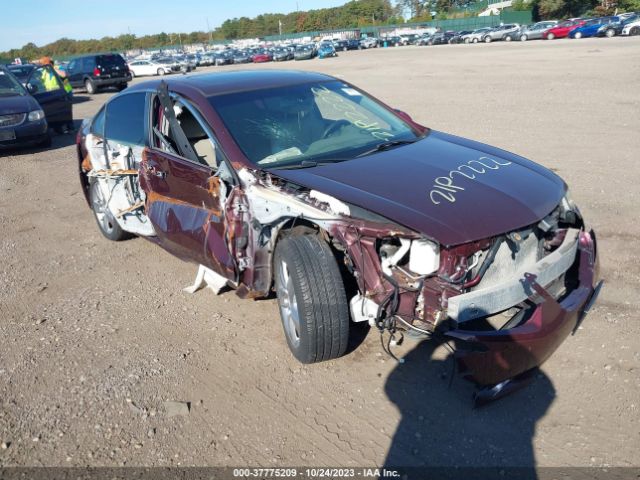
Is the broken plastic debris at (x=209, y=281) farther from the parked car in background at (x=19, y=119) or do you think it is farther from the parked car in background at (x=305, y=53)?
the parked car in background at (x=305, y=53)

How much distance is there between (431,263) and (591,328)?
59.5 inches

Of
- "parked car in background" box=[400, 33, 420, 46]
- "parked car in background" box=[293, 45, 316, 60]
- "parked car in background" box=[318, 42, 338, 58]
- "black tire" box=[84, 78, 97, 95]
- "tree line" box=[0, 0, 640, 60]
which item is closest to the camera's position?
"black tire" box=[84, 78, 97, 95]

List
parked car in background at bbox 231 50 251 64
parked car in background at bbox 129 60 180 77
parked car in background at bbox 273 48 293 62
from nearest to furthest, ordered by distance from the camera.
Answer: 1. parked car in background at bbox 129 60 180 77
2. parked car in background at bbox 273 48 293 62
3. parked car in background at bbox 231 50 251 64

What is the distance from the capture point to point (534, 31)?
4503 cm

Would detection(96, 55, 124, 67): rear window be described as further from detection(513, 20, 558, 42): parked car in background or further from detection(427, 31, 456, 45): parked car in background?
detection(427, 31, 456, 45): parked car in background

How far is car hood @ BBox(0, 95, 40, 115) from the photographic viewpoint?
11.1 meters

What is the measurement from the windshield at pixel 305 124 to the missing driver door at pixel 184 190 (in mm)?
306

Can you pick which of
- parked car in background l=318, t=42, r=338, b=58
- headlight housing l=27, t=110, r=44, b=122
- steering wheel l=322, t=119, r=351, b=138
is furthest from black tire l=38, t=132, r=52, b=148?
parked car in background l=318, t=42, r=338, b=58

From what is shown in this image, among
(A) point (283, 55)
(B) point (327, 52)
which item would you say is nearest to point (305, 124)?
(B) point (327, 52)

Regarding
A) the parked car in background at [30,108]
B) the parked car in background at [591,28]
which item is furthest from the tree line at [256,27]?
the parked car in background at [30,108]

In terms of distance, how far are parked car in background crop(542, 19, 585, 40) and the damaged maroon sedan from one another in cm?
4365

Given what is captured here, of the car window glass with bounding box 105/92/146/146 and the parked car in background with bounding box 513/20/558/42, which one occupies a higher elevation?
the car window glass with bounding box 105/92/146/146

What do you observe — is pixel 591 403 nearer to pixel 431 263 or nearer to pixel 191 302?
pixel 431 263

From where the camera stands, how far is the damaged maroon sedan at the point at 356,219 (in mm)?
3018
